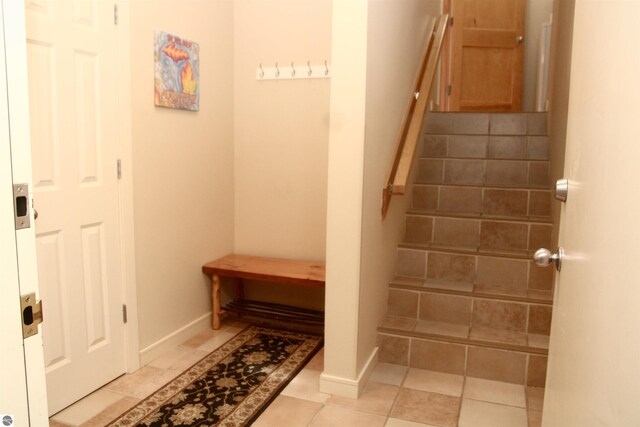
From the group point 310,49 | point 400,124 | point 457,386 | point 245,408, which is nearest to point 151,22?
point 310,49

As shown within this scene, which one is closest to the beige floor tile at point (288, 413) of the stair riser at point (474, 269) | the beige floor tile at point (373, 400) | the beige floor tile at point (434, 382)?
the beige floor tile at point (373, 400)

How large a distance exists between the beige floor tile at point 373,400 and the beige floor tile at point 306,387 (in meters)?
0.07

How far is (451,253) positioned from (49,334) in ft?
7.10

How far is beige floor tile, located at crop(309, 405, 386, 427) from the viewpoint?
7.16 ft

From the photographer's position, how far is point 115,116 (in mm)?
2480

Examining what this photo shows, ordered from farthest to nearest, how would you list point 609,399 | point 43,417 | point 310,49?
1. point 310,49
2. point 43,417
3. point 609,399

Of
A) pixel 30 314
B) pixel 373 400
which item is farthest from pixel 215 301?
pixel 30 314

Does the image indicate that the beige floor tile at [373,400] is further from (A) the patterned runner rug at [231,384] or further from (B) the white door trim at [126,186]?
(B) the white door trim at [126,186]

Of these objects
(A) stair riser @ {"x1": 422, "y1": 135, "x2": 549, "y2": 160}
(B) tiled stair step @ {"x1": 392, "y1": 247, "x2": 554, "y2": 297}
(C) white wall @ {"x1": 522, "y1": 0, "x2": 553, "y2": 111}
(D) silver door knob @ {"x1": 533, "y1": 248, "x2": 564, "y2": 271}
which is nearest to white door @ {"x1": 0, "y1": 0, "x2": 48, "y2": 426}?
(D) silver door knob @ {"x1": 533, "y1": 248, "x2": 564, "y2": 271}

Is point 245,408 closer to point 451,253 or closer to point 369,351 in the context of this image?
point 369,351

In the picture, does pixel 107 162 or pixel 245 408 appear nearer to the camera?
pixel 245 408

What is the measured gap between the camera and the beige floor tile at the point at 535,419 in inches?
85.4

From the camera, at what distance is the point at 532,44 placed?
5.44 metres

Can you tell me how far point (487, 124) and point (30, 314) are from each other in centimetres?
406
